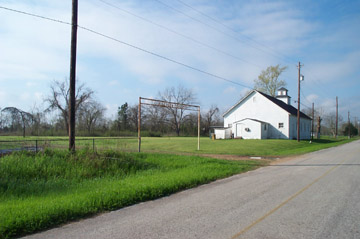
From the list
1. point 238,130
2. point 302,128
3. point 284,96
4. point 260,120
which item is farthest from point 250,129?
point 284,96

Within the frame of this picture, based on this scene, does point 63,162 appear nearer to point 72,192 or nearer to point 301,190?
point 72,192

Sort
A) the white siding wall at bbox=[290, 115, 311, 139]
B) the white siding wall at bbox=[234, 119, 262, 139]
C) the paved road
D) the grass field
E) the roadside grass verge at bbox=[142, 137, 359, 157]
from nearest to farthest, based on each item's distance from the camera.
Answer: the paved road, the grass field, the roadside grass verge at bbox=[142, 137, 359, 157], the white siding wall at bbox=[234, 119, 262, 139], the white siding wall at bbox=[290, 115, 311, 139]

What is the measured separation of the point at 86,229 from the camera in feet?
16.3

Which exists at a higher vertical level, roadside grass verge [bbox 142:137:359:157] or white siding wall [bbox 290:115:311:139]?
white siding wall [bbox 290:115:311:139]

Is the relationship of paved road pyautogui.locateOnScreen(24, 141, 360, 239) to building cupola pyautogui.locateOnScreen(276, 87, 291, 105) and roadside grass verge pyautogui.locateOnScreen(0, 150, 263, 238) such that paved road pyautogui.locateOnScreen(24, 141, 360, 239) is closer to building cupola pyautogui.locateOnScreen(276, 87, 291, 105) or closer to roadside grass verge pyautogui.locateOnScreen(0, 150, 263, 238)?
roadside grass verge pyautogui.locateOnScreen(0, 150, 263, 238)

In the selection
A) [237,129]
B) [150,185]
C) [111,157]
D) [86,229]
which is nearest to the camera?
[86,229]

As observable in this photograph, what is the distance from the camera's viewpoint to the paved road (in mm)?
4660

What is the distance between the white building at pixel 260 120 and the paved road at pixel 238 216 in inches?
1235

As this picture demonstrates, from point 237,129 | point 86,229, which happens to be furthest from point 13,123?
point 86,229

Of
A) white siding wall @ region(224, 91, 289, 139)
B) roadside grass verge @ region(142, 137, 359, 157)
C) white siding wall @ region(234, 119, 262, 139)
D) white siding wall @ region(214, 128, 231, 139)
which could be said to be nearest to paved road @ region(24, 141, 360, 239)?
roadside grass verge @ region(142, 137, 359, 157)

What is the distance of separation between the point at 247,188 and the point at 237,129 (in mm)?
33163

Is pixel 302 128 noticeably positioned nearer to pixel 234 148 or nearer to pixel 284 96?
pixel 284 96

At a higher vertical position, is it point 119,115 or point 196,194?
Answer: point 119,115

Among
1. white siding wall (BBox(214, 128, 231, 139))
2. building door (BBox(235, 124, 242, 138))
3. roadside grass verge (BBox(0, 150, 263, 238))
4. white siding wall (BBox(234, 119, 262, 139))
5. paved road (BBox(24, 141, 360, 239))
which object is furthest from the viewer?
white siding wall (BBox(214, 128, 231, 139))
